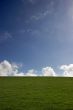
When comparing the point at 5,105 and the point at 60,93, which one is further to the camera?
the point at 60,93

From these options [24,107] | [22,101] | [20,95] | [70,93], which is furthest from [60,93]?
[24,107]

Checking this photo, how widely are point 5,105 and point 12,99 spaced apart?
2.83 metres

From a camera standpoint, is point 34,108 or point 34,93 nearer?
point 34,108

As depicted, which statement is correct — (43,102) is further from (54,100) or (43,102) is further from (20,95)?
(20,95)

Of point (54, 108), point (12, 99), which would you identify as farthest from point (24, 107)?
point (12, 99)

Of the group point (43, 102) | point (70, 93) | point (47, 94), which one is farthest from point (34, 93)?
point (43, 102)

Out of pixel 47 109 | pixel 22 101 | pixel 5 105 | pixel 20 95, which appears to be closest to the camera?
pixel 47 109

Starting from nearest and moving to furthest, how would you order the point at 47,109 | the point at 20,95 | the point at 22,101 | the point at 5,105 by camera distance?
the point at 47,109, the point at 5,105, the point at 22,101, the point at 20,95

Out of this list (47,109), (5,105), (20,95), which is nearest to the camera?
(47,109)

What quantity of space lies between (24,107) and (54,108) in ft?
7.13

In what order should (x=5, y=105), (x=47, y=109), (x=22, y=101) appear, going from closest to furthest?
(x=47, y=109), (x=5, y=105), (x=22, y=101)

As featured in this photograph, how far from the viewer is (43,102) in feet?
77.6

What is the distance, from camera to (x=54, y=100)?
80.9 feet

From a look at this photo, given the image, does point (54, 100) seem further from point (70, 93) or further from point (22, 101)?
point (70, 93)
